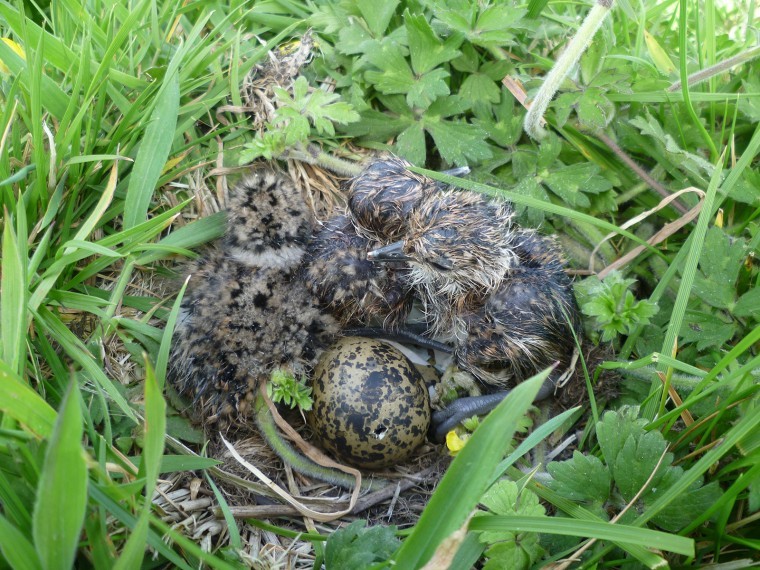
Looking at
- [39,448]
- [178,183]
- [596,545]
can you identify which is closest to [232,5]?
[178,183]

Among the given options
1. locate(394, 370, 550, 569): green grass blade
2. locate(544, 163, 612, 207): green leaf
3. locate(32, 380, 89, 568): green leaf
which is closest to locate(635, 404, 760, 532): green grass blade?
locate(394, 370, 550, 569): green grass blade

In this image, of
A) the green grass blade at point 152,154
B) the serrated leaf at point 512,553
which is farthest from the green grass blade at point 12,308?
the serrated leaf at point 512,553

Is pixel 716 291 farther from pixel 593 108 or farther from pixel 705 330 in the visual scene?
pixel 593 108

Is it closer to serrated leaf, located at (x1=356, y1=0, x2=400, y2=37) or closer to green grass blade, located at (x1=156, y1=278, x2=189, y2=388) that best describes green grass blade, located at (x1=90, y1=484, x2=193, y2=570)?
green grass blade, located at (x1=156, y1=278, x2=189, y2=388)

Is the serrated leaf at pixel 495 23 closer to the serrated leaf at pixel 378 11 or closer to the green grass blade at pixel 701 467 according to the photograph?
the serrated leaf at pixel 378 11

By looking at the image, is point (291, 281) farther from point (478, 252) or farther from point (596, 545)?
point (596, 545)

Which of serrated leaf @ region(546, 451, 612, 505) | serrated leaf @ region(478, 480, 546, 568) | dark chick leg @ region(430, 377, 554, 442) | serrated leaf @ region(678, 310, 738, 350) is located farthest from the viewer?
dark chick leg @ region(430, 377, 554, 442)

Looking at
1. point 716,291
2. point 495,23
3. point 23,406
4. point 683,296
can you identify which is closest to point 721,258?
point 716,291
